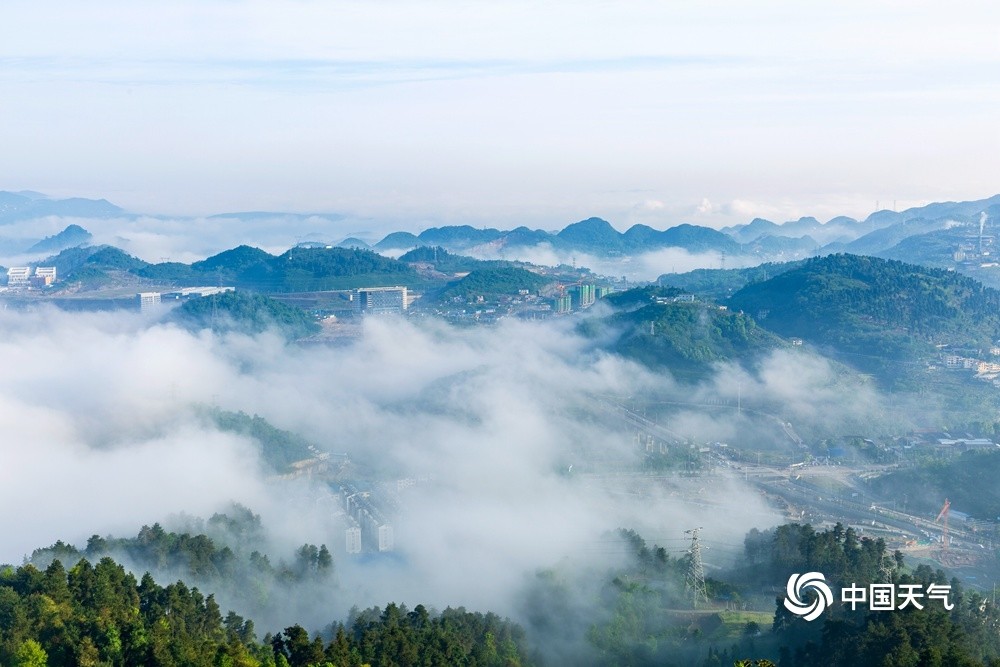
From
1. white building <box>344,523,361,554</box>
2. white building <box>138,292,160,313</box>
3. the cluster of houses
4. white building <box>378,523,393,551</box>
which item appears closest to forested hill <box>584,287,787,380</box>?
white building <box>378,523,393,551</box>

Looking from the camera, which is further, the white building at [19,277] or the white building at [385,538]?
the white building at [19,277]

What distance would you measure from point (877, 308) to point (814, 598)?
3550cm

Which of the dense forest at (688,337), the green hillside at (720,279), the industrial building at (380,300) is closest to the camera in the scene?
the dense forest at (688,337)

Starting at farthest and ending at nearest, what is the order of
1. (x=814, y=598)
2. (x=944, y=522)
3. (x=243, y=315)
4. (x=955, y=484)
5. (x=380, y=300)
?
(x=380, y=300) < (x=243, y=315) < (x=955, y=484) < (x=944, y=522) < (x=814, y=598)

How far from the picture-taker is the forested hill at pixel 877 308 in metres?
51.8

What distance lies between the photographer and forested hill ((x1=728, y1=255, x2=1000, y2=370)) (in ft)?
170

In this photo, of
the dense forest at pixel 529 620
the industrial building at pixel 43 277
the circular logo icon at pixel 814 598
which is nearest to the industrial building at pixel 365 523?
the dense forest at pixel 529 620

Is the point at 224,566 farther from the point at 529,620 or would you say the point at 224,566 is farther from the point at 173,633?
the point at 173,633

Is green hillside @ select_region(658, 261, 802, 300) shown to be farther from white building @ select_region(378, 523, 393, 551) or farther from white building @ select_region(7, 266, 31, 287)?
white building @ select_region(7, 266, 31, 287)

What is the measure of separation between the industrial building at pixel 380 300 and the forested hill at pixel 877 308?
1982 cm

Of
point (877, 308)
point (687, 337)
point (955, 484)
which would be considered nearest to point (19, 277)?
point (687, 337)

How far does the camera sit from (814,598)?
2158cm

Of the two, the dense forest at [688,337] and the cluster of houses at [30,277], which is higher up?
the cluster of houses at [30,277]

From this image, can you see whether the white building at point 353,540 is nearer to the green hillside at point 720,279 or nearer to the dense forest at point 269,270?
the green hillside at point 720,279
